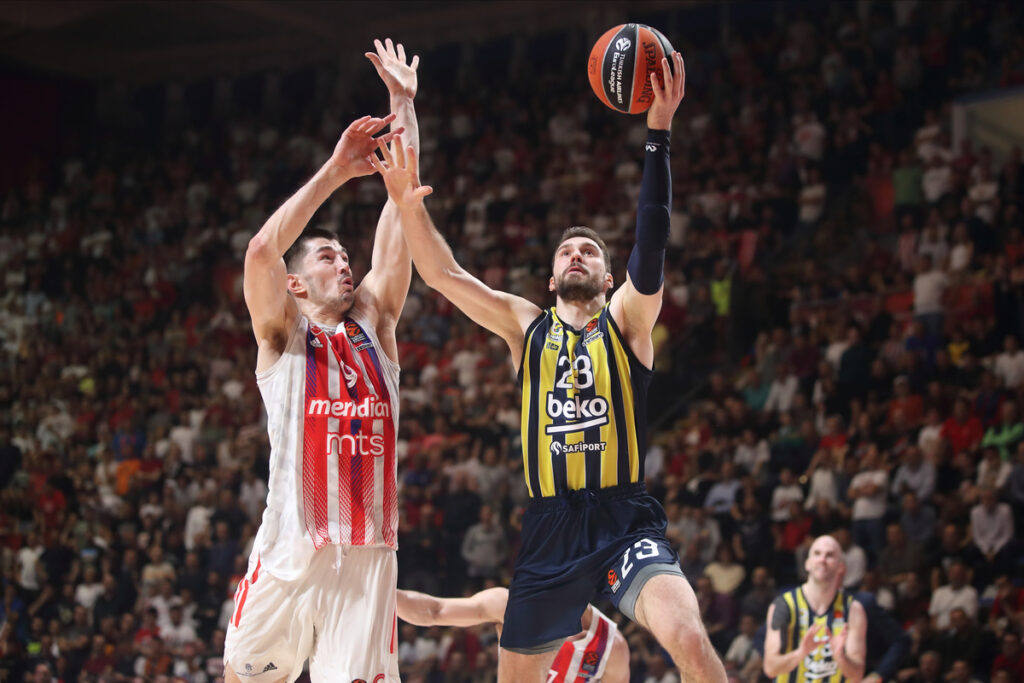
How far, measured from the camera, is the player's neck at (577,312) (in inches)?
204

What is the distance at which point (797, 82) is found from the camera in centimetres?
1470

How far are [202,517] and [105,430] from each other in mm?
2783

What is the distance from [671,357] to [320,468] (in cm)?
817

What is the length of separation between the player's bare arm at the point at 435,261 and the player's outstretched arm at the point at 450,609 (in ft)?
4.11

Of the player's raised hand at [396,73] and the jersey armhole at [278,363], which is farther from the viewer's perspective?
the player's raised hand at [396,73]

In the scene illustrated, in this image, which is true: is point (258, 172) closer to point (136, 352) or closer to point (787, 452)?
point (136, 352)

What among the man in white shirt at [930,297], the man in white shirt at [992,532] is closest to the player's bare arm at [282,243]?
the man in white shirt at [992,532]

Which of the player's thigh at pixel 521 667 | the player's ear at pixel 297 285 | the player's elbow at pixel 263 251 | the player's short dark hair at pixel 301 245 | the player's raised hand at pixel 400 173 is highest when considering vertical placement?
the player's raised hand at pixel 400 173

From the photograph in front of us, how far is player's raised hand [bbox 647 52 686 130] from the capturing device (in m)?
4.80

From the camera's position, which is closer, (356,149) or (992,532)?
(356,149)

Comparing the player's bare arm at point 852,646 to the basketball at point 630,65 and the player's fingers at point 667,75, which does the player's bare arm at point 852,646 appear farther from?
the player's fingers at point 667,75

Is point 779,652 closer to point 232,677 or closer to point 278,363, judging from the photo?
point 232,677

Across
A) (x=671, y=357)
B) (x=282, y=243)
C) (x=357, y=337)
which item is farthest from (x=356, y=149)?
(x=671, y=357)

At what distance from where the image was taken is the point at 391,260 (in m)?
5.25
